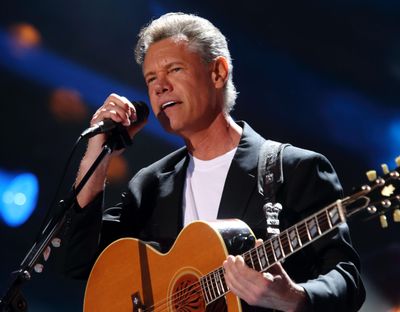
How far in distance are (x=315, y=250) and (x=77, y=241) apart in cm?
120

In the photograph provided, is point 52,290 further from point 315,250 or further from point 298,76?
point 315,250

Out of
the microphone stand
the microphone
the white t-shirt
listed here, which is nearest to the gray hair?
the white t-shirt

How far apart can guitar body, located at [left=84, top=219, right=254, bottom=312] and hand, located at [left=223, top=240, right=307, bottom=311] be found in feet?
0.42

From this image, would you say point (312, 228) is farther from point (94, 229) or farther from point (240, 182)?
point (94, 229)

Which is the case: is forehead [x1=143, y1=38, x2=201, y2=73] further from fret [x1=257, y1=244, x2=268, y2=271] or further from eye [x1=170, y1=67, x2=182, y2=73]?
fret [x1=257, y1=244, x2=268, y2=271]

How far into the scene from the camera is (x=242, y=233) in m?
2.50

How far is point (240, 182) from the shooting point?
2.91 metres

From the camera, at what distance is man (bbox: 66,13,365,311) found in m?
2.71

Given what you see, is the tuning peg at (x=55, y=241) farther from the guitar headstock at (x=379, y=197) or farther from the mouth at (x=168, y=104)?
the guitar headstock at (x=379, y=197)

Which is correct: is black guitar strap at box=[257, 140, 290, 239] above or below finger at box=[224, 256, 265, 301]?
above

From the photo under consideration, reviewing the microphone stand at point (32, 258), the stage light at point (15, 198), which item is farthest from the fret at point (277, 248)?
the stage light at point (15, 198)

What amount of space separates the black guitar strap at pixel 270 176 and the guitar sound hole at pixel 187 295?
0.38m

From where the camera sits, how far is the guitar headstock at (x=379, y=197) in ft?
6.55

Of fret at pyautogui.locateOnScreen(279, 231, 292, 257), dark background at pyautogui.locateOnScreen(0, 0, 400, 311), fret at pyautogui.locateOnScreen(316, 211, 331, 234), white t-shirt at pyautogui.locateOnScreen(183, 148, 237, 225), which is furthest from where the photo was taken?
dark background at pyautogui.locateOnScreen(0, 0, 400, 311)
